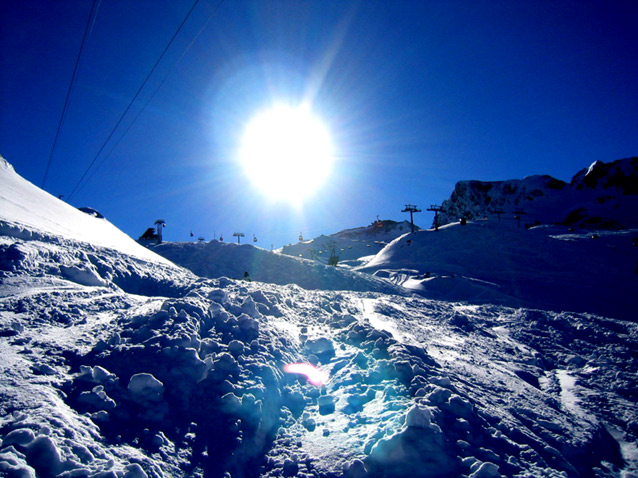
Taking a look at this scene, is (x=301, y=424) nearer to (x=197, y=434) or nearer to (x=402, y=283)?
(x=197, y=434)

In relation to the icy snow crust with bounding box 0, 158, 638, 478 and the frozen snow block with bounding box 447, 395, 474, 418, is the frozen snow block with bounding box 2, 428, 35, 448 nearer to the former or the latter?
the icy snow crust with bounding box 0, 158, 638, 478

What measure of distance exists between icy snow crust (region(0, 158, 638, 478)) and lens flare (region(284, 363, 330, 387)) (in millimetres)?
125

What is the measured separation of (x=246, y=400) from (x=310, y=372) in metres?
1.85

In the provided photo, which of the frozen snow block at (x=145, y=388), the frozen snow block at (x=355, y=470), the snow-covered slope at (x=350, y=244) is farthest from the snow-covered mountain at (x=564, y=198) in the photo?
the frozen snow block at (x=145, y=388)

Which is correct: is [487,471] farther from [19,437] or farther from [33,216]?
[33,216]

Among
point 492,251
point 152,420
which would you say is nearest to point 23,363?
point 152,420

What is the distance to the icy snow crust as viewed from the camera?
365 centimetres

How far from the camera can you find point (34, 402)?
3.52 metres

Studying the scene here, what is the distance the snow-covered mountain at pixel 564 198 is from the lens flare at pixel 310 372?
67117 mm

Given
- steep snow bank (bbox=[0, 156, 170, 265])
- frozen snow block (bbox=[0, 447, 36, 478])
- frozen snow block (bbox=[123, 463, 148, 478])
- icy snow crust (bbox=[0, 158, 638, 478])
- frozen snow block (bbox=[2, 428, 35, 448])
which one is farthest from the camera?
steep snow bank (bbox=[0, 156, 170, 265])

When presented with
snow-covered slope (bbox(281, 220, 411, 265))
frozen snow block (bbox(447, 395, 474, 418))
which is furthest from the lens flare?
snow-covered slope (bbox(281, 220, 411, 265))

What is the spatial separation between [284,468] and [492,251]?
40539 mm

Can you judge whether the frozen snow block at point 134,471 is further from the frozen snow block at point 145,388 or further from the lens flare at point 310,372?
the lens flare at point 310,372

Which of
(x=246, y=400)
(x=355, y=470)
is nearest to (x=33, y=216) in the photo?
(x=246, y=400)
